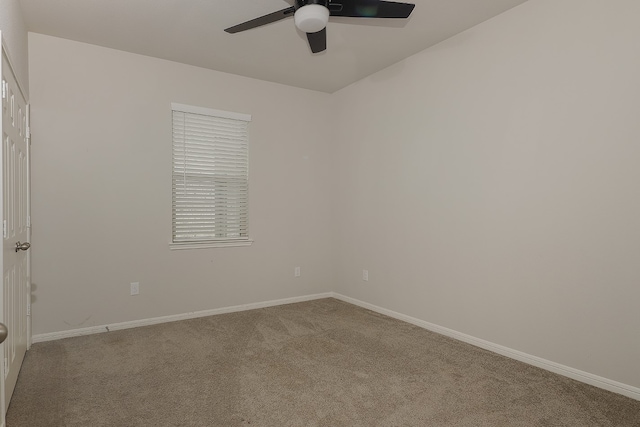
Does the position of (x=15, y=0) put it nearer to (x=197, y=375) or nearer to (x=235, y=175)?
(x=235, y=175)

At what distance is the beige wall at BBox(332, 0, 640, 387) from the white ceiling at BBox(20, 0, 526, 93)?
28 centimetres

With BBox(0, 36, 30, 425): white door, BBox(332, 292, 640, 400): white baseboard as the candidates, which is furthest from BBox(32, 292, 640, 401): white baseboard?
BBox(0, 36, 30, 425): white door

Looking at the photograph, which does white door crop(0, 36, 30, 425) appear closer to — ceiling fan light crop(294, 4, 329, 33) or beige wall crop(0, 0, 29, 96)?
beige wall crop(0, 0, 29, 96)

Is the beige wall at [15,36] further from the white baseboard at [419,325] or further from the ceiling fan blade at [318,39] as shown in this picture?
the white baseboard at [419,325]

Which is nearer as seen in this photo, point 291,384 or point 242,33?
point 291,384

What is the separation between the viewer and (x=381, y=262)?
13.1 feet

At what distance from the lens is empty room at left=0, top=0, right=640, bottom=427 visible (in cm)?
221

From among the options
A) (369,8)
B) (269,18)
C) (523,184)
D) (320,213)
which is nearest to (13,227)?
(269,18)

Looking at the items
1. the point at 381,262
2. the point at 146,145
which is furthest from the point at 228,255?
the point at 381,262

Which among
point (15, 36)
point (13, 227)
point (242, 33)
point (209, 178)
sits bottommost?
point (13, 227)

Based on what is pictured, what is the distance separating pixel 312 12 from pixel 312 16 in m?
0.02

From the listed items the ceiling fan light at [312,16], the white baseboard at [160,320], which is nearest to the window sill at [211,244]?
the white baseboard at [160,320]

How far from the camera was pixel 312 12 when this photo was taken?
7.07 ft

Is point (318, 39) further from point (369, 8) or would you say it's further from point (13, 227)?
point (13, 227)
